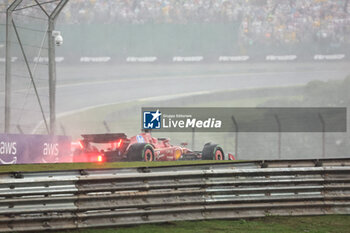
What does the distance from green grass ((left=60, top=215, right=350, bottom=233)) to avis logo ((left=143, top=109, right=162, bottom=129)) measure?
23768 mm

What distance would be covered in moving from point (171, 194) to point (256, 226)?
3.78ft

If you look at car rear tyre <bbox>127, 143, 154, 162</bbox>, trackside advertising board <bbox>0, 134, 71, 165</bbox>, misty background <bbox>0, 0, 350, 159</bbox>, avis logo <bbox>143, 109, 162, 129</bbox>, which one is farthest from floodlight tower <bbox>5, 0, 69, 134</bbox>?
misty background <bbox>0, 0, 350, 159</bbox>

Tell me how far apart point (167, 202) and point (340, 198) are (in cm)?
253

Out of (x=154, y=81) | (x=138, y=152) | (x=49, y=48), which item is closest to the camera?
(x=138, y=152)

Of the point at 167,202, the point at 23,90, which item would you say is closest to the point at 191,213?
the point at 167,202

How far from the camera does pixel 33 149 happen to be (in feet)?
58.4

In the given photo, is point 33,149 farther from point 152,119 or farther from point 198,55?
point 198,55

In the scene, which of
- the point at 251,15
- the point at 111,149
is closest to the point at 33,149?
the point at 111,149

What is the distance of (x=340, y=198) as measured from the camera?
9.66m

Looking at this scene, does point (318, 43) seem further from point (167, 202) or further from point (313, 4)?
point (167, 202)

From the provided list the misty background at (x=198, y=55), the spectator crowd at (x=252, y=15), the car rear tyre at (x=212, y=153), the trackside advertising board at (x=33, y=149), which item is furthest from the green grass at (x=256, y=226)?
the spectator crowd at (x=252, y=15)

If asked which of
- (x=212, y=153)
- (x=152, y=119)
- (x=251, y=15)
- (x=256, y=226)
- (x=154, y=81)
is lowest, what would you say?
(x=256, y=226)

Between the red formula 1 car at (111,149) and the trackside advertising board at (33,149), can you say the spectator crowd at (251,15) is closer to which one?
the red formula 1 car at (111,149)

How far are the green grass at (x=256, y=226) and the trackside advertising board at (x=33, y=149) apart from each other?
335 inches
